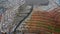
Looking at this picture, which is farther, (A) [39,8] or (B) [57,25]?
(A) [39,8]

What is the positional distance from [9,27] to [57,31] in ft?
1.69

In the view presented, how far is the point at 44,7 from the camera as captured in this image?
1517 millimetres

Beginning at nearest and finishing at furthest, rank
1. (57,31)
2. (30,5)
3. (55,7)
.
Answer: (57,31), (55,7), (30,5)

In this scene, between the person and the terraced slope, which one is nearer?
the terraced slope

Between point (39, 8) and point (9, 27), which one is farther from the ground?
point (39, 8)

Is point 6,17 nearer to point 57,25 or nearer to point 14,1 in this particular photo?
point 14,1

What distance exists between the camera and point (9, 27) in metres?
1.48

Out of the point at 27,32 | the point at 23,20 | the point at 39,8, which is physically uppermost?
the point at 39,8

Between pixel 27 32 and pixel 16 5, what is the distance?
377 mm

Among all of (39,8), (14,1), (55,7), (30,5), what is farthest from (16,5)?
(55,7)

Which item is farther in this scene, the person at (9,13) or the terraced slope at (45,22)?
the person at (9,13)

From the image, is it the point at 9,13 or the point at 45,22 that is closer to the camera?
the point at 45,22

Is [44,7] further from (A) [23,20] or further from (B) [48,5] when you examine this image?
(A) [23,20]

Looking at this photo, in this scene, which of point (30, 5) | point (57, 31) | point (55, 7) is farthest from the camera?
point (30, 5)
